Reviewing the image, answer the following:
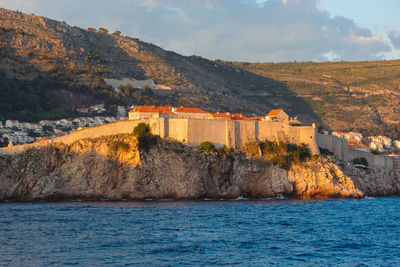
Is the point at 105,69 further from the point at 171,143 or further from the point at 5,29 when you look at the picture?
the point at 171,143

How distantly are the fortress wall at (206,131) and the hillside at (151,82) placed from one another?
1579 inches

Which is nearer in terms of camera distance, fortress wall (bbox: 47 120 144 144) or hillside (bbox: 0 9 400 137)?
fortress wall (bbox: 47 120 144 144)

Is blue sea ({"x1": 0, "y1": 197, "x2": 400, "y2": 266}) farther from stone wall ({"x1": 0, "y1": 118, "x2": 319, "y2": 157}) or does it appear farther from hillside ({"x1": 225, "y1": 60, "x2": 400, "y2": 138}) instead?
hillside ({"x1": 225, "y1": 60, "x2": 400, "y2": 138})

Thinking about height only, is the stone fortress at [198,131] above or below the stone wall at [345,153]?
above

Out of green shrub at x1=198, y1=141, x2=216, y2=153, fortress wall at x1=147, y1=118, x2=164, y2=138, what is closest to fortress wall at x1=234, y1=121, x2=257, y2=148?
green shrub at x1=198, y1=141, x2=216, y2=153

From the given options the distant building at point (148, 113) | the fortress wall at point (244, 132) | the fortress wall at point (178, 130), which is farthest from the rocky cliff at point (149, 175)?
the distant building at point (148, 113)

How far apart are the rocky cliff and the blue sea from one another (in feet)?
10.2

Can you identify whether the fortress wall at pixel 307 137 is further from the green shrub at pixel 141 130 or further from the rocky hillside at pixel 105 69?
the rocky hillside at pixel 105 69

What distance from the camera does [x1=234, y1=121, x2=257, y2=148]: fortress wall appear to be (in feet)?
199

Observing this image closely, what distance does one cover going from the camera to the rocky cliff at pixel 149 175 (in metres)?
54.7

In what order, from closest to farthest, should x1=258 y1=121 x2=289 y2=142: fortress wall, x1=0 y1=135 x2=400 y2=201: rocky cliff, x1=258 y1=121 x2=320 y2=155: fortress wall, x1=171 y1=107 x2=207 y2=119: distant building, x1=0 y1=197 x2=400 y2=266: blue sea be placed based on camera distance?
x1=0 y1=197 x2=400 y2=266: blue sea, x1=0 y1=135 x2=400 y2=201: rocky cliff, x1=258 y1=121 x2=289 y2=142: fortress wall, x1=258 y1=121 x2=320 y2=155: fortress wall, x1=171 y1=107 x2=207 y2=119: distant building

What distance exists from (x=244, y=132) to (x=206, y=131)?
3911mm

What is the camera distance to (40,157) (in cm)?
5750

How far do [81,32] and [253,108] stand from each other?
Answer: 4161cm
